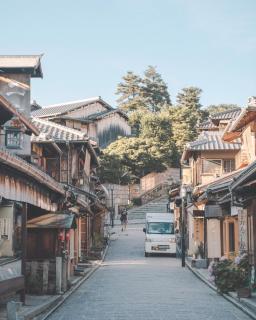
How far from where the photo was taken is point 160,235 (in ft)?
125

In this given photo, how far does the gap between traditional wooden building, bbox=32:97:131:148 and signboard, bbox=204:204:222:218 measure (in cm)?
3349

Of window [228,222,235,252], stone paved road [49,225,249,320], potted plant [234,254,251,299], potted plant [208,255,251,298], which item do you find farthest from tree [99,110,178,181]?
potted plant [208,255,251,298]

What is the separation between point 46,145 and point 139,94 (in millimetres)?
58901

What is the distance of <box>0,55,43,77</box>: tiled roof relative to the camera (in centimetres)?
2438

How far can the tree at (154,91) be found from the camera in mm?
86000

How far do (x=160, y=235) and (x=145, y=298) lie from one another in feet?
68.5

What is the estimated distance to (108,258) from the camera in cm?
3541

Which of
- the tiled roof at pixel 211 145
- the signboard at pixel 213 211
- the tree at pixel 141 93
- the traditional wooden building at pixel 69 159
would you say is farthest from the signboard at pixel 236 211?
the tree at pixel 141 93

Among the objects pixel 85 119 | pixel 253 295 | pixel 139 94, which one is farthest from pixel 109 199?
pixel 253 295

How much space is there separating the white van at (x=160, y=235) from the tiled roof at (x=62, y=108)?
72.1 feet

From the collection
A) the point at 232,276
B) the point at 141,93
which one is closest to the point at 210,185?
the point at 232,276

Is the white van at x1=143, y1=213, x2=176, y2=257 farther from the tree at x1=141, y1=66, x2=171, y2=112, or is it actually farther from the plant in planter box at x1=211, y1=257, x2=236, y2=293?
the tree at x1=141, y1=66, x2=171, y2=112

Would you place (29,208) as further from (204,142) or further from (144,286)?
(204,142)

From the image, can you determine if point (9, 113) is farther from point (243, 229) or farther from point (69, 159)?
point (69, 159)
